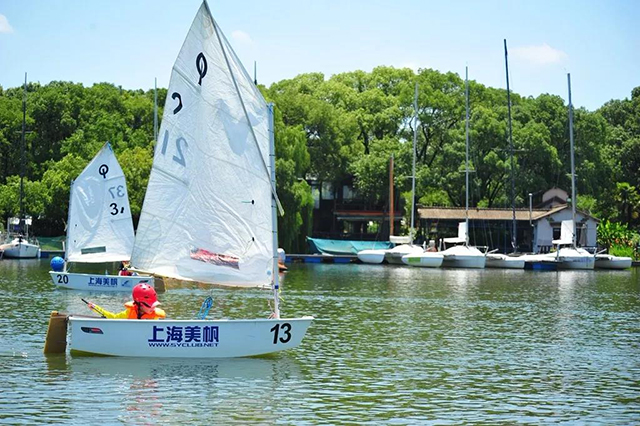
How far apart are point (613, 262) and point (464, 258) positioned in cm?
1292

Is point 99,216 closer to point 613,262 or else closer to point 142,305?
point 142,305

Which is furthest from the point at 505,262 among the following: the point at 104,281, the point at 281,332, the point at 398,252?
the point at 281,332

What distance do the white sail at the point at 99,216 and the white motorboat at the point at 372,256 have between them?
4083 cm

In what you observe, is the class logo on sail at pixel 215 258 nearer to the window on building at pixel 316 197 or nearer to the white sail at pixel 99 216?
the white sail at pixel 99 216

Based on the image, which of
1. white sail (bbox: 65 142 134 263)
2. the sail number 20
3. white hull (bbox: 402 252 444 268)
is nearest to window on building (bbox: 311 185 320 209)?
white hull (bbox: 402 252 444 268)

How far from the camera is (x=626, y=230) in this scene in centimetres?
10006

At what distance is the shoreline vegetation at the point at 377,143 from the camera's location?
96.9 meters

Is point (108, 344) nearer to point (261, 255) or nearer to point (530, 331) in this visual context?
point (261, 255)

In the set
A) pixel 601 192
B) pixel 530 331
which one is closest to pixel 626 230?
pixel 601 192

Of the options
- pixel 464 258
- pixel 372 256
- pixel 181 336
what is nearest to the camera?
pixel 181 336

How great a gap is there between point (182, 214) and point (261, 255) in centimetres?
266

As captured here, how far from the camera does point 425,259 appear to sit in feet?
282

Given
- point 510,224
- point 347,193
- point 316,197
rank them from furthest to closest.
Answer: point 316,197 → point 347,193 → point 510,224

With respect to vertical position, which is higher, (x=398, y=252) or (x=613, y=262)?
(x=398, y=252)
